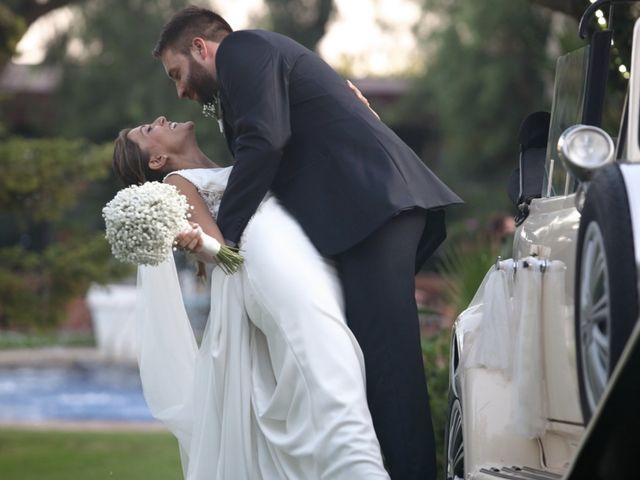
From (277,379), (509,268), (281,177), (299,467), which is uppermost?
(281,177)

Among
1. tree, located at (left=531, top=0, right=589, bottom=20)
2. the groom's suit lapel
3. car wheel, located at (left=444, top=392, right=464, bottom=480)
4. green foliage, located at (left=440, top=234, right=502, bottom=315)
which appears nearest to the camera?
car wheel, located at (left=444, top=392, right=464, bottom=480)

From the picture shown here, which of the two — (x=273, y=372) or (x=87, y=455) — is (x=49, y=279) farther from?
(x=273, y=372)

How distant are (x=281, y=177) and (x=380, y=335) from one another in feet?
2.33

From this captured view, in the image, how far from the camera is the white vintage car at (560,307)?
306 centimetres

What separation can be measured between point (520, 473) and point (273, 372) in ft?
3.81

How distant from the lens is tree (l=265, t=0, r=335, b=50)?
25.2m

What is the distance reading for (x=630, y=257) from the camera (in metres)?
2.95

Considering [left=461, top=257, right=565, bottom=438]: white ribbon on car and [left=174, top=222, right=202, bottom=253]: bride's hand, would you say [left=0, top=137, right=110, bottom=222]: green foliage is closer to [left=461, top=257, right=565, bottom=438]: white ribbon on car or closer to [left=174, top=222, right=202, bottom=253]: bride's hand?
[left=174, top=222, right=202, bottom=253]: bride's hand

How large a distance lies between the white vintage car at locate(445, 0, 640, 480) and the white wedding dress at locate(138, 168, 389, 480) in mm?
417

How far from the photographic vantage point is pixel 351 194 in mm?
4598

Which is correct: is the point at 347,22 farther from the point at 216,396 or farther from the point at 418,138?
the point at 216,396

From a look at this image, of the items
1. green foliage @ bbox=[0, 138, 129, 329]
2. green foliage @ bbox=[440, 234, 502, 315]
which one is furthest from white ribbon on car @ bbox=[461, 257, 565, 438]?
green foliage @ bbox=[0, 138, 129, 329]

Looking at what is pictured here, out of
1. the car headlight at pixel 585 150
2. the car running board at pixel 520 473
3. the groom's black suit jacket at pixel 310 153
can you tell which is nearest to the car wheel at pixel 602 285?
the car headlight at pixel 585 150

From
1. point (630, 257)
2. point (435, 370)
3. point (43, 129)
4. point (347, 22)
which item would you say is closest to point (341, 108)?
point (630, 257)
